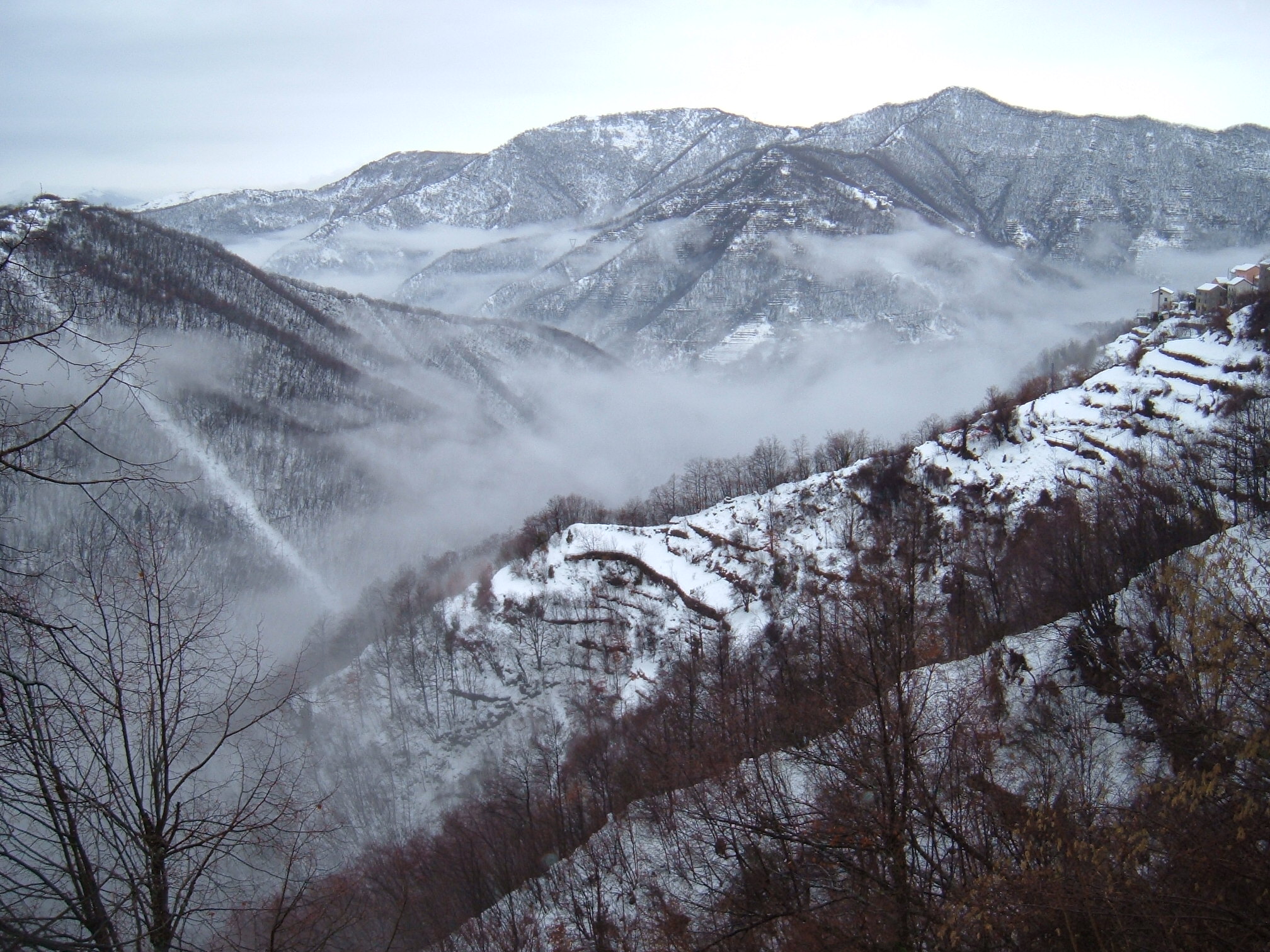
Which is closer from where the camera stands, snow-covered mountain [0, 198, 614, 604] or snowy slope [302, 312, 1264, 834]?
snowy slope [302, 312, 1264, 834]

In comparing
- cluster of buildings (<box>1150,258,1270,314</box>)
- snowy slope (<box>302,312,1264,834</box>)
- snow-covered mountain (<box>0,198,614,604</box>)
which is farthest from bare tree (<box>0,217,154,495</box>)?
snow-covered mountain (<box>0,198,614,604</box>)

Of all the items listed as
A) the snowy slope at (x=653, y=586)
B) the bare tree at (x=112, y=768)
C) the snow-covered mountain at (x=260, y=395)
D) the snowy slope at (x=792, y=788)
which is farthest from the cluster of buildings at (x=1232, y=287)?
the snow-covered mountain at (x=260, y=395)

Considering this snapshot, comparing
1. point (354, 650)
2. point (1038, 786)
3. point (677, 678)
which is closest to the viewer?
point (1038, 786)

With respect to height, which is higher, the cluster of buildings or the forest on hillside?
the cluster of buildings

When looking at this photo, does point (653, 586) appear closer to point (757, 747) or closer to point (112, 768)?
point (757, 747)

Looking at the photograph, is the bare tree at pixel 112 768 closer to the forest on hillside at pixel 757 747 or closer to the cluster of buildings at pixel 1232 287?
the forest on hillside at pixel 757 747

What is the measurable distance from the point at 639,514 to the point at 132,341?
63016 millimetres

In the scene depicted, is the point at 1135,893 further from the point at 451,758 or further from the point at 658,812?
the point at 451,758

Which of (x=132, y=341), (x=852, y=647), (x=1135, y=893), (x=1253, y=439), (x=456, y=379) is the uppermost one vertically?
(x=456, y=379)

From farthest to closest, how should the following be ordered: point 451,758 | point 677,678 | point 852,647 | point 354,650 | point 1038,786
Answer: point 354,650
point 451,758
point 677,678
point 1038,786
point 852,647

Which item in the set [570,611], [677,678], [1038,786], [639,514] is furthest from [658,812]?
[639,514]

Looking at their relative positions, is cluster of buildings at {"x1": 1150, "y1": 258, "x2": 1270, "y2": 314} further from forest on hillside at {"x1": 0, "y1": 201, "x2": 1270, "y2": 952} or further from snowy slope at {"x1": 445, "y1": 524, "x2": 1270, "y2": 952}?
snowy slope at {"x1": 445, "y1": 524, "x2": 1270, "y2": 952}

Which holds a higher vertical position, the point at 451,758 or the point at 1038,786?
the point at 451,758

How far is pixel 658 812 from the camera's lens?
22.2 metres
